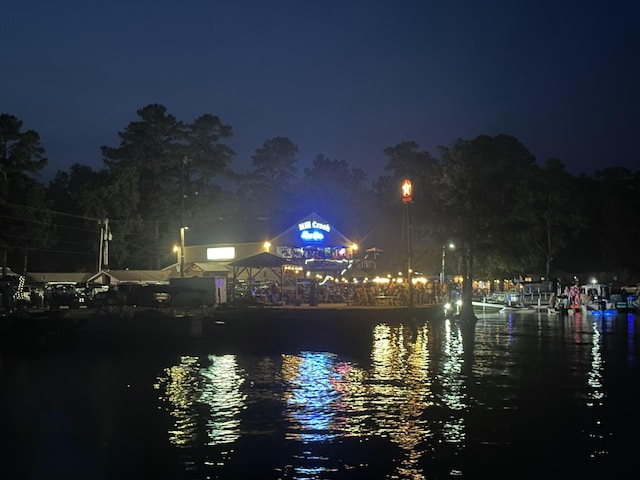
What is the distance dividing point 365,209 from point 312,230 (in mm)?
36364

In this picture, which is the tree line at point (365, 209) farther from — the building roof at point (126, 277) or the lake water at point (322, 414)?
the lake water at point (322, 414)

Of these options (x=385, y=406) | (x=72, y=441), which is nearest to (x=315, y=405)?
(x=385, y=406)

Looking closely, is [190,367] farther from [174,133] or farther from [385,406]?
[174,133]

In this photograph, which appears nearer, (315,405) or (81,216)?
(315,405)

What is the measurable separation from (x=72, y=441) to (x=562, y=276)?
69.9 metres

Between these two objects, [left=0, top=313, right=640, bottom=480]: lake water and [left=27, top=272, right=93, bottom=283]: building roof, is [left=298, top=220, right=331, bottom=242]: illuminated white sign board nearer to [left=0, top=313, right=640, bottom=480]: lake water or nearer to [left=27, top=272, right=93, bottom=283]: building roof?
[left=27, top=272, right=93, bottom=283]: building roof

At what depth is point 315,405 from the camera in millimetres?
14289

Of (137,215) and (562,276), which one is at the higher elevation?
(137,215)

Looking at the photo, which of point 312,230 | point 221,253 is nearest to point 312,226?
point 312,230

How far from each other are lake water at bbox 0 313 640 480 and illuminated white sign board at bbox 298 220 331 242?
42143mm

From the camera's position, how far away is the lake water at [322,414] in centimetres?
986

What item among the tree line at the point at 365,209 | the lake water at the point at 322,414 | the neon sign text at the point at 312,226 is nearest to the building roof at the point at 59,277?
the tree line at the point at 365,209

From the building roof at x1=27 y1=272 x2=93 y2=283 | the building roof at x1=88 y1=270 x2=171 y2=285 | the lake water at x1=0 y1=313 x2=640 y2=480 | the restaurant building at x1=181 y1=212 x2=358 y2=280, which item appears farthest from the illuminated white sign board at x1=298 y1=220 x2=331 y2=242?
the lake water at x1=0 y1=313 x2=640 y2=480

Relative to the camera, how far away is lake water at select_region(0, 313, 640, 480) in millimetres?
9859
